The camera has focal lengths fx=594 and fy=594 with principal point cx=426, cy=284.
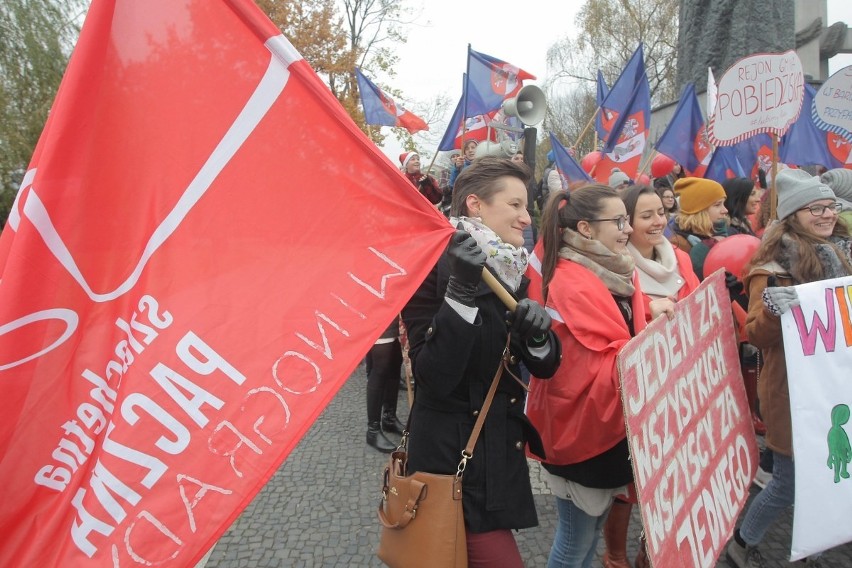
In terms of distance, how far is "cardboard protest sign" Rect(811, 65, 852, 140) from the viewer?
5.68 meters

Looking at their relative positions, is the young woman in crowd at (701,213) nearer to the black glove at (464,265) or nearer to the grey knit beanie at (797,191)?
the grey knit beanie at (797,191)

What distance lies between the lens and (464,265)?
61.6 inches

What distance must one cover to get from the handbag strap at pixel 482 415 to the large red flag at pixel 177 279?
49cm

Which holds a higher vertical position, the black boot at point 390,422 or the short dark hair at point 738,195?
the black boot at point 390,422

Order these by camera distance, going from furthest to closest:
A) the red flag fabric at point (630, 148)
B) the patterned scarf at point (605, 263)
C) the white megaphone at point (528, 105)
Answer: the red flag fabric at point (630, 148) → the white megaphone at point (528, 105) → the patterned scarf at point (605, 263)

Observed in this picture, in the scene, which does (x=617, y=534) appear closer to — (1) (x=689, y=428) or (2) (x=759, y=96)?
(1) (x=689, y=428)

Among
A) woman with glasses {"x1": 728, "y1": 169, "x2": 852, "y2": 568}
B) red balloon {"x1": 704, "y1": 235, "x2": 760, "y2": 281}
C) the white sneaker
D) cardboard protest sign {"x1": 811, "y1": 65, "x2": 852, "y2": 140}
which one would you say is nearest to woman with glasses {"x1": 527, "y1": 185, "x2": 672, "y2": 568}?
woman with glasses {"x1": 728, "y1": 169, "x2": 852, "y2": 568}

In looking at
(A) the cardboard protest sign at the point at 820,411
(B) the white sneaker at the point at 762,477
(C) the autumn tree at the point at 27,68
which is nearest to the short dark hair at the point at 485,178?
(A) the cardboard protest sign at the point at 820,411

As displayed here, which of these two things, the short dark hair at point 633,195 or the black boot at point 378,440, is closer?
the short dark hair at point 633,195

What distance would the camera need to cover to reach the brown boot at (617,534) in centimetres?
256

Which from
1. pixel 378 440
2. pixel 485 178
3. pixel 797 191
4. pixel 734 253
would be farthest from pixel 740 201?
pixel 485 178

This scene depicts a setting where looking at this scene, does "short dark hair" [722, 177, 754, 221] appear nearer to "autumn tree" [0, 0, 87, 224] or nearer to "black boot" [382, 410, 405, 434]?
"black boot" [382, 410, 405, 434]

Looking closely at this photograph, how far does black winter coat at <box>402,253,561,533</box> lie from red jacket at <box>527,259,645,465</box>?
0.53 feet

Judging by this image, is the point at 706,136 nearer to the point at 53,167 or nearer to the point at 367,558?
the point at 367,558
